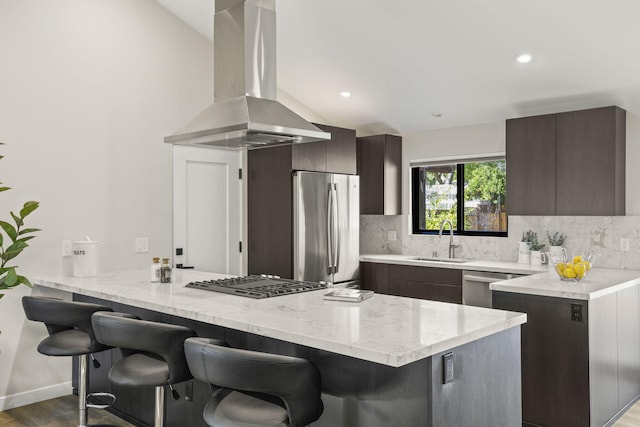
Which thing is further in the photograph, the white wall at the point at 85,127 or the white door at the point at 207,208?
the white door at the point at 207,208

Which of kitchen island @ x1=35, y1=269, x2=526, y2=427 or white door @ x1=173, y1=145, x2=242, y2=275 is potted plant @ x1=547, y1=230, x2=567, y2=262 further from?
white door @ x1=173, y1=145, x2=242, y2=275

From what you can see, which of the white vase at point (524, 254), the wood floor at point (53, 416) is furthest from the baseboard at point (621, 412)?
the wood floor at point (53, 416)

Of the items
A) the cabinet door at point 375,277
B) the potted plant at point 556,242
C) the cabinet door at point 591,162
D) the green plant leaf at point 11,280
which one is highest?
the cabinet door at point 591,162

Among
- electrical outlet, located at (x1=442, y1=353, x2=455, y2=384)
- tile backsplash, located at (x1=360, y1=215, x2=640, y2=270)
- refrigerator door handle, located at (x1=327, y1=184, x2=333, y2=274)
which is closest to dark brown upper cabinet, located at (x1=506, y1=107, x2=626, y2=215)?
tile backsplash, located at (x1=360, y1=215, x2=640, y2=270)

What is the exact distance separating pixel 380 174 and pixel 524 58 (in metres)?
2.08

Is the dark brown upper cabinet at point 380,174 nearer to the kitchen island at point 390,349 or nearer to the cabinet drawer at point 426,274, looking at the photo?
the cabinet drawer at point 426,274

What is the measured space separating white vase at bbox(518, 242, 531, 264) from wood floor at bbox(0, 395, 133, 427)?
11.5 feet

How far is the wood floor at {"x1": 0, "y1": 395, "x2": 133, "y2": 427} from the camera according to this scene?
354 centimetres

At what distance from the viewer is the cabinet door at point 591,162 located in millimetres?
4332

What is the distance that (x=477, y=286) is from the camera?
4750 millimetres

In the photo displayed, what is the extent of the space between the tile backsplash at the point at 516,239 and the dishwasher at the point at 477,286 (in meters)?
→ 0.68

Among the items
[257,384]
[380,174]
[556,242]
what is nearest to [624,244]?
[556,242]

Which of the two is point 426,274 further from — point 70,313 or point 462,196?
point 70,313

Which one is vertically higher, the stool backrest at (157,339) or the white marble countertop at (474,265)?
the white marble countertop at (474,265)
